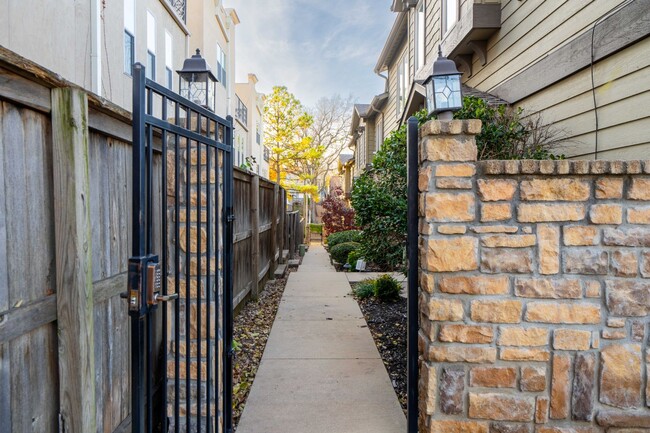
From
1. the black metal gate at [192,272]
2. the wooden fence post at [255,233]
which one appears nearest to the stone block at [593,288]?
the black metal gate at [192,272]

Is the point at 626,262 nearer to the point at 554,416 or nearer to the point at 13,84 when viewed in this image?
the point at 554,416

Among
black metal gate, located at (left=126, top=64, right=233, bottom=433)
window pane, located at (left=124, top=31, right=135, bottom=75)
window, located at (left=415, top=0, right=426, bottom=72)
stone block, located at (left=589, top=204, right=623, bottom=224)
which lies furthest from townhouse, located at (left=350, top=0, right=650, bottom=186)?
window pane, located at (left=124, top=31, right=135, bottom=75)

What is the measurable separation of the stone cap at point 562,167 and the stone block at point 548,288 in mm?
616

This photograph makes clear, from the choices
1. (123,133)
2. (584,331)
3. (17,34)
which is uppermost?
(17,34)

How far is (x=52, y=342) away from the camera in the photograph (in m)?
1.52

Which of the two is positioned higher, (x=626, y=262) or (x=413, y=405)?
(x=626, y=262)

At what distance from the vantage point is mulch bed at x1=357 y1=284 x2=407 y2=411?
3.53 meters

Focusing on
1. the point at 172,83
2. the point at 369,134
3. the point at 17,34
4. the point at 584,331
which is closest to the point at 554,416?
the point at 584,331

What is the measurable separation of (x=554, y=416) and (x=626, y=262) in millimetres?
967

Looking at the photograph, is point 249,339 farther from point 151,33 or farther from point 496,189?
point 151,33

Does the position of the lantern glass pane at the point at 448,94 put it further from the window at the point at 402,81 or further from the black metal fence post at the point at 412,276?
the window at the point at 402,81

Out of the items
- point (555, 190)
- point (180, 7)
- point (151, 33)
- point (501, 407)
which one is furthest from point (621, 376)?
point (180, 7)

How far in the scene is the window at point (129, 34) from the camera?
292 inches

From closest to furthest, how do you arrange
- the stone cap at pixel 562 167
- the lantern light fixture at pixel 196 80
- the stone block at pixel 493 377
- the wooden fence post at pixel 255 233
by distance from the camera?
the stone cap at pixel 562 167
the stone block at pixel 493 377
the lantern light fixture at pixel 196 80
the wooden fence post at pixel 255 233
